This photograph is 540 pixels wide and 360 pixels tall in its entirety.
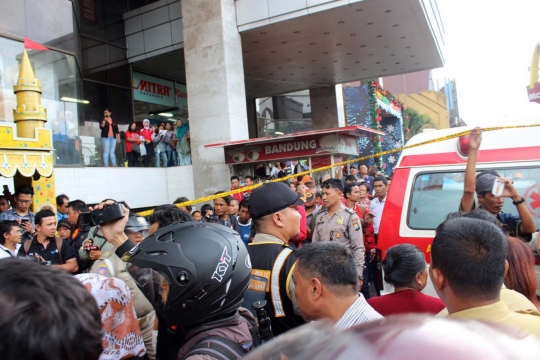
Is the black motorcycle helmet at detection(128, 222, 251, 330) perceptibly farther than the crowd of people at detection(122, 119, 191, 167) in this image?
No

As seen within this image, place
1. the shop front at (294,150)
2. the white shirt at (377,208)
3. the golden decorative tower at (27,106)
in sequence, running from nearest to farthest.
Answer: the white shirt at (377,208) < the golden decorative tower at (27,106) < the shop front at (294,150)

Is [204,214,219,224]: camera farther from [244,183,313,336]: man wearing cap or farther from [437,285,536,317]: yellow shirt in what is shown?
[437,285,536,317]: yellow shirt

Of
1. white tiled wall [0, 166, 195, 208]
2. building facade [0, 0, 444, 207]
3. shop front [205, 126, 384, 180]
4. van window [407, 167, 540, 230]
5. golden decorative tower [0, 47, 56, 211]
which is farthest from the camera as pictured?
shop front [205, 126, 384, 180]

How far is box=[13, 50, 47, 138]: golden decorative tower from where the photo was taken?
6.95 metres

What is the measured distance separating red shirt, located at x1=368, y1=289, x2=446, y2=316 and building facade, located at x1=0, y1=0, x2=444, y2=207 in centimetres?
1062

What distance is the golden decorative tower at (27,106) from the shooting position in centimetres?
695

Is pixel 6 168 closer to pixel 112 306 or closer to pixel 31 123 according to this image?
pixel 31 123

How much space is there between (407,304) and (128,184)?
1225cm

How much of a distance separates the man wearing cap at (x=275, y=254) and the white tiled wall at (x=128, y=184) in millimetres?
10231

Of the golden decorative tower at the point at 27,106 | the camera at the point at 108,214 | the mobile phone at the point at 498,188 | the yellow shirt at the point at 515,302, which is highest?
the golden decorative tower at the point at 27,106

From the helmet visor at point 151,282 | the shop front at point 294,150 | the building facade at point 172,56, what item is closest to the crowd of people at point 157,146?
the building facade at point 172,56

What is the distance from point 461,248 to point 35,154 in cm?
679

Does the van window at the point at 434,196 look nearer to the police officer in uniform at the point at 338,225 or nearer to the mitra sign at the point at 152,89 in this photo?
the police officer in uniform at the point at 338,225

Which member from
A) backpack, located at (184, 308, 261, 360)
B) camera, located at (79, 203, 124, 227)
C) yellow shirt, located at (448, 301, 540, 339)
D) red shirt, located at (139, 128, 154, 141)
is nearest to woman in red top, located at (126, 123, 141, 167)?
red shirt, located at (139, 128, 154, 141)
